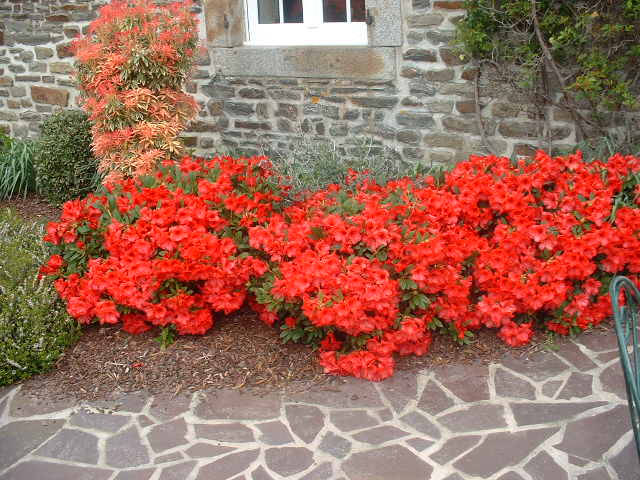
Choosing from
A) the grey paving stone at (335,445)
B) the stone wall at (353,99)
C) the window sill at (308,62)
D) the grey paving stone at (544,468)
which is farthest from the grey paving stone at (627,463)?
the window sill at (308,62)

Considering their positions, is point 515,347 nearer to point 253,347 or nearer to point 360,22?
point 253,347

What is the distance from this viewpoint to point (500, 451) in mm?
3105

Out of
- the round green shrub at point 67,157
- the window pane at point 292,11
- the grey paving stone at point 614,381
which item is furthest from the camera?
the round green shrub at point 67,157

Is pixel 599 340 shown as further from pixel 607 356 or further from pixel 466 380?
pixel 466 380

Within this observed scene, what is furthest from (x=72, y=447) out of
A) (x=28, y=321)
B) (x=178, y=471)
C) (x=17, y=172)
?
(x=17, y=172)

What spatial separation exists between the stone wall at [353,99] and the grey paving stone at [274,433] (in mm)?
3201

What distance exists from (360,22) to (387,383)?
3478mm

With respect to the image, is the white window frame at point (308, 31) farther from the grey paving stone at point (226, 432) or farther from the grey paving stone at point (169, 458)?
the grey paving stone at point (169, 458)

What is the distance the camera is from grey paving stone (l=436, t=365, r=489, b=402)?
3545 millimetres

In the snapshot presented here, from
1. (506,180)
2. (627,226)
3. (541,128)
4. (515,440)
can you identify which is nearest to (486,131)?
(541,128)

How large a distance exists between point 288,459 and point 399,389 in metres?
0.76

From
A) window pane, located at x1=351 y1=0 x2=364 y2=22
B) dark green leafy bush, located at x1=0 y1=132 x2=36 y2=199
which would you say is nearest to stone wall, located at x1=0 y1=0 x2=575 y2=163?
window pane, located at x1=351 y1=0 x2=364 y2=22

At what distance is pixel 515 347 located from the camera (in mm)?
3947

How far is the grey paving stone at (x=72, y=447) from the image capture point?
128 inches
